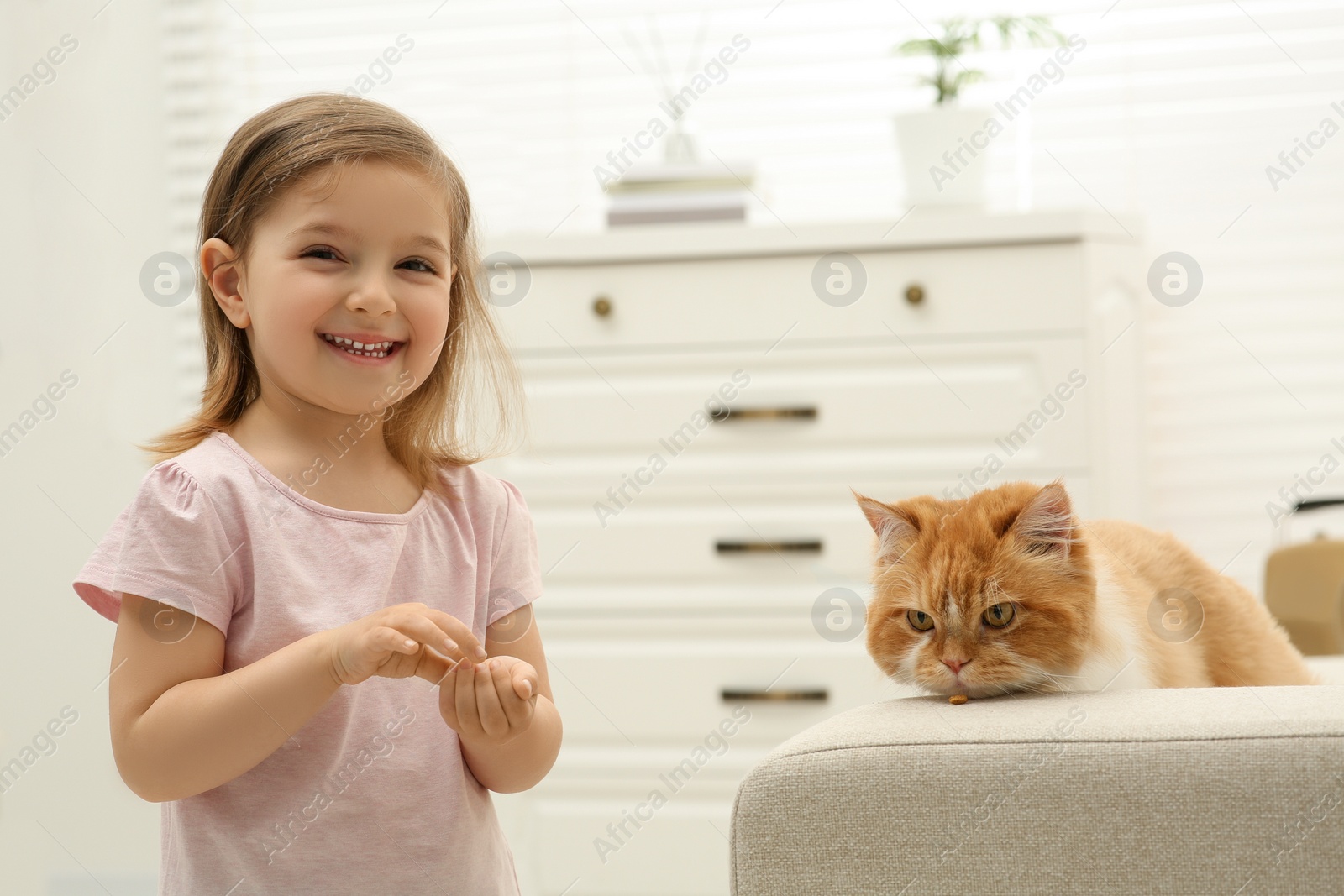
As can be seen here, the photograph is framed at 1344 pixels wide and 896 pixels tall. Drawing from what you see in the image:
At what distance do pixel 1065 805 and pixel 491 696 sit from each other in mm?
389

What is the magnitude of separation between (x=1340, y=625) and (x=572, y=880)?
50.8 inches

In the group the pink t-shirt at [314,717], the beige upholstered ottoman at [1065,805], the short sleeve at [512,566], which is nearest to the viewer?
the beige upholstered ottoman at [1065,805]

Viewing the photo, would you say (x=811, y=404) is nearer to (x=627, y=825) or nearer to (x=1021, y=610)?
(x=627, y=825)

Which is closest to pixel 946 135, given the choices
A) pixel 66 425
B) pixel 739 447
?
pixel 739 447

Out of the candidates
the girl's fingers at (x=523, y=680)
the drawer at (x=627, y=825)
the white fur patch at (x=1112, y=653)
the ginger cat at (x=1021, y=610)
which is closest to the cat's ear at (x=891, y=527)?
the ginger cat at (x=1021, y=610)

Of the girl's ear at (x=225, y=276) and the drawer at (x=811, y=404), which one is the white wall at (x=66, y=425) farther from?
the girl's ear at (x=225, y=276)

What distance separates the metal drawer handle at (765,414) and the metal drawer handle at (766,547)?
0.22m

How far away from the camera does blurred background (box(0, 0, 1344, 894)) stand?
196 centimetres

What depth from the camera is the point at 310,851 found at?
0.84 metres

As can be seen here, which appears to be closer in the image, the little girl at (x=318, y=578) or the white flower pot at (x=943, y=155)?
the little girl at (x=318, y=578)

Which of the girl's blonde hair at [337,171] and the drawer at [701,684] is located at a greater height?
the girl's blonde hair at [337,171]

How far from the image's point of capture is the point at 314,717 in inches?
33.4

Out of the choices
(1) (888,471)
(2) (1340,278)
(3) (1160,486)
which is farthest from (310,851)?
(2) (1340,278)

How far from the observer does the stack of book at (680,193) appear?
Answer: 2068 mm
